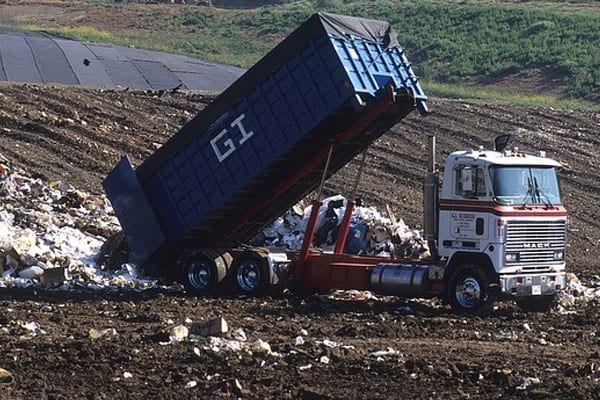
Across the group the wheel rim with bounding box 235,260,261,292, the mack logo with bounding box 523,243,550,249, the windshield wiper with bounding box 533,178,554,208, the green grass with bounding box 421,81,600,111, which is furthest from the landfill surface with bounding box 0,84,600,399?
the green grass with bounding box 421,81,600,111

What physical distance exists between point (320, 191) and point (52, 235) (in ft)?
18.2

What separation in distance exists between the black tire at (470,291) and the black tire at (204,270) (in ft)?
12.4

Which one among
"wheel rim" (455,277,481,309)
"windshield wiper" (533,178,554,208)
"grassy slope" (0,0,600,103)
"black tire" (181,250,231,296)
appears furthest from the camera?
"grassy slope" (0,0,600,103)

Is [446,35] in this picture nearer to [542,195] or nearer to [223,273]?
[223,273]

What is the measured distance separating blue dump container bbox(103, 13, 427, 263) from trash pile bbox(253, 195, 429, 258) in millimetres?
2354

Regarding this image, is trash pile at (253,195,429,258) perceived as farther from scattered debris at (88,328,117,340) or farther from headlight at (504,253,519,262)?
scattered debris at (88,328,117,340)

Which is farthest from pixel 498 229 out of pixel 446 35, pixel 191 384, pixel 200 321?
pixel 446 35

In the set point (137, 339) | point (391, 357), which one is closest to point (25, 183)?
point (137, 339)

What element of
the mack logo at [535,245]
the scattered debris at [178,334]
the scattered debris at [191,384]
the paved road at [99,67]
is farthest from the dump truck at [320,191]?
the paved road at [99,67]

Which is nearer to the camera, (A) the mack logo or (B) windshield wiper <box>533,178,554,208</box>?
(A) the mack logo

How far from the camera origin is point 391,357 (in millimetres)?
13773

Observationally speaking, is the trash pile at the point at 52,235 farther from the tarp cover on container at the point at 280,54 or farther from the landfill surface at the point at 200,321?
the tarp cover on container at the point at 280,54

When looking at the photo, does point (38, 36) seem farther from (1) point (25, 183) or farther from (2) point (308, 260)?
(2) point (308, 260)

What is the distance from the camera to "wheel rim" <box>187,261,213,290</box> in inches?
799
